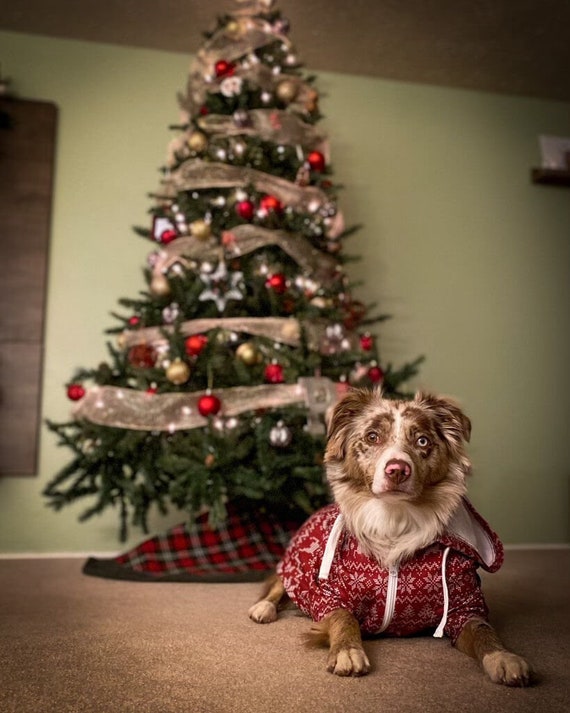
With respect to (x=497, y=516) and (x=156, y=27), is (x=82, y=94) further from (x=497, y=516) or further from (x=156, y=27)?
(x=497, y=516)

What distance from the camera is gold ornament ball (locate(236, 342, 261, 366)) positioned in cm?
259

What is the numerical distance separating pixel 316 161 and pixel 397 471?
5.87 feet

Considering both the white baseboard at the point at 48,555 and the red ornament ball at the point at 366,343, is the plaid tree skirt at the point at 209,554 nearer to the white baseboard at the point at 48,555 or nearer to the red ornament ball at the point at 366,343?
the white baseboard at the point at 48,555

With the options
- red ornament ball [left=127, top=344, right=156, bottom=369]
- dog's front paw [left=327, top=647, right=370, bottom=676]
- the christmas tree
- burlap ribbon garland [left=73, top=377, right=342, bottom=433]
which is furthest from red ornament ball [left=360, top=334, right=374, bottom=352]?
dog's front paw [left=327, top=647, right=370, bottom=676]

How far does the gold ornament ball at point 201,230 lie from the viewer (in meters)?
2.68

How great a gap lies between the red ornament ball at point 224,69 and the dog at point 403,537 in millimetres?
1860

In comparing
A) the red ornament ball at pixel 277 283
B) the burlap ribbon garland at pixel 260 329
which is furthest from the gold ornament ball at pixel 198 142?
the burlap ribbon garland at pixel 260 329

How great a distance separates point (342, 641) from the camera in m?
1.46

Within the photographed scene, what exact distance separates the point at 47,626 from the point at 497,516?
2.76 meters

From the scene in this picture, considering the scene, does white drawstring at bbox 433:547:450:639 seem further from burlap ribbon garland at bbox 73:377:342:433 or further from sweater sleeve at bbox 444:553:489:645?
burlap ribbon garland at bbox 73:377:342:433

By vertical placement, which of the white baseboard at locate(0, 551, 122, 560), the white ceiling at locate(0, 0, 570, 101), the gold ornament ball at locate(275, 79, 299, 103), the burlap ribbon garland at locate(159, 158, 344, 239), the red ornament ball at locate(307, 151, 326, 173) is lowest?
the white baseboard at locate(0, 551, 122, 560)

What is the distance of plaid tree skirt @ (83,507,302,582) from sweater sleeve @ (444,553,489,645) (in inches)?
43.9

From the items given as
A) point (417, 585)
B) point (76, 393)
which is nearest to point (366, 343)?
point (76, 393)

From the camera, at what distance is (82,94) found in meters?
3.58
